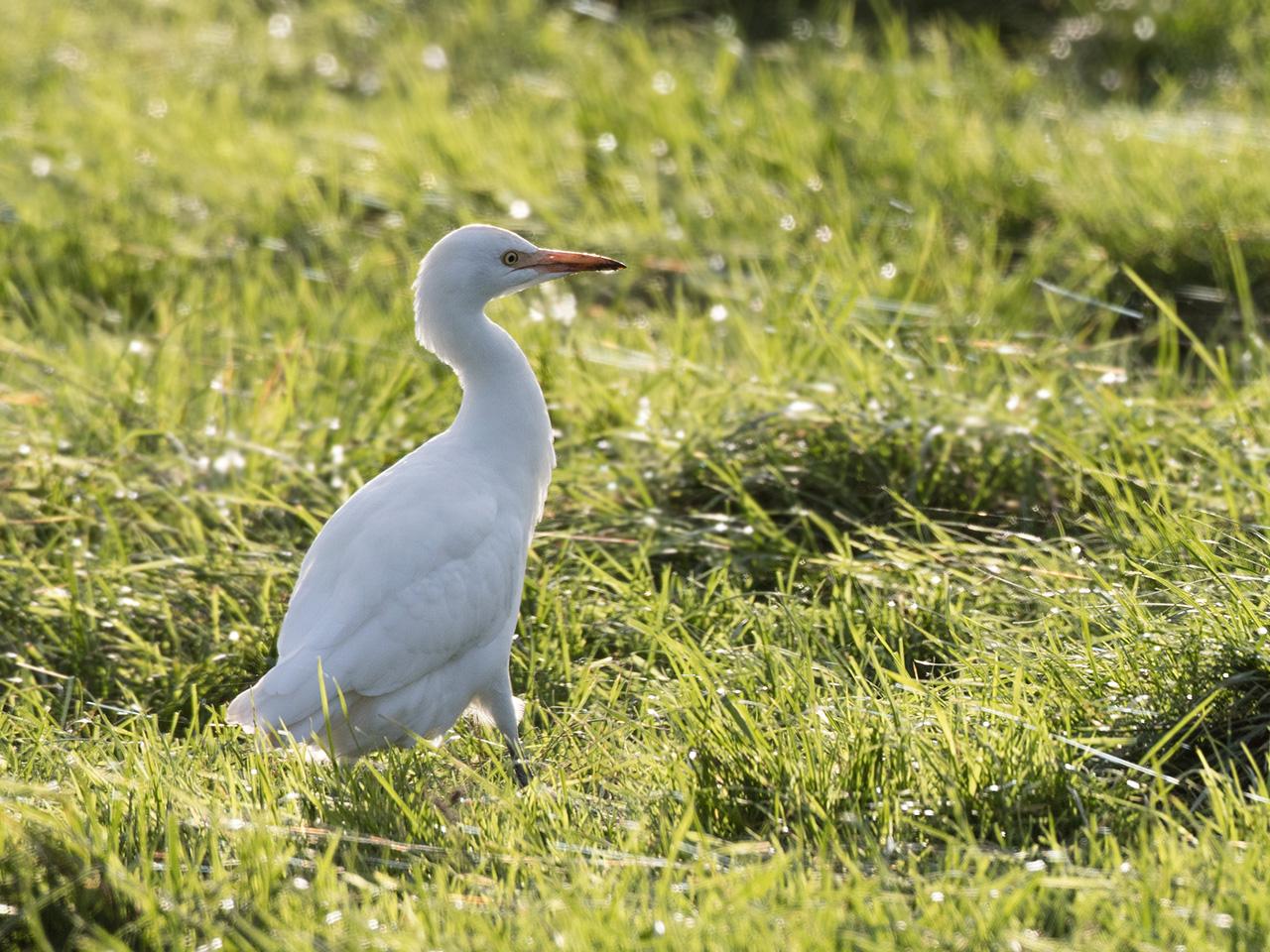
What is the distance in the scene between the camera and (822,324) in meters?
4.51

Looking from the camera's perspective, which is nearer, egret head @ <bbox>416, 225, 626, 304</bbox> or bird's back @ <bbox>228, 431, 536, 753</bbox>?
bird's back @ <bbox>228, 431, 536, 753</bbox>

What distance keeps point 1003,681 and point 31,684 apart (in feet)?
6.92

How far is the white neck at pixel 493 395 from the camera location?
3.73m

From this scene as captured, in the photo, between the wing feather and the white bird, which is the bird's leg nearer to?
the white bird

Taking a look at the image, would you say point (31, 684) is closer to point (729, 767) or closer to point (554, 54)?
point (729, 767)

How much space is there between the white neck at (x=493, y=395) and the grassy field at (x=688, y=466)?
0.37 metres

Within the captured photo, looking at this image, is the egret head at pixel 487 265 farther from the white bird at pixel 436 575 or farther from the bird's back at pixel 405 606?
the bird's back at pixel 405 606

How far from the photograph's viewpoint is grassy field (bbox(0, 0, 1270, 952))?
2.65 metres

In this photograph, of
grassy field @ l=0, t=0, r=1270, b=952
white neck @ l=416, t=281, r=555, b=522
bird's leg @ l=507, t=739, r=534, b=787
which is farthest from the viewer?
white neck @ l=416, t=281, r=555, b=522

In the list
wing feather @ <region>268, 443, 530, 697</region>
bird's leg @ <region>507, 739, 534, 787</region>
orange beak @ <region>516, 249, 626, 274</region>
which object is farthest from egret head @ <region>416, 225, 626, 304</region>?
bird's leg @ <region>507, 739, 534, 787</region>

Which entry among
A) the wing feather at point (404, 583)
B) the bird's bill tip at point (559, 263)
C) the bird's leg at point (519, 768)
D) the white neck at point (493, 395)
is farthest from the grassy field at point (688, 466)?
the bird's bill tip at point (559, 263)

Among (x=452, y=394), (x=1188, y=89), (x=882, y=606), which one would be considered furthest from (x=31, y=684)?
(x=1188, y=89)

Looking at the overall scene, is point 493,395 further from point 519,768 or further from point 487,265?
point 519,768

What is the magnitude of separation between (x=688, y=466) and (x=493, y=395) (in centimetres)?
79
